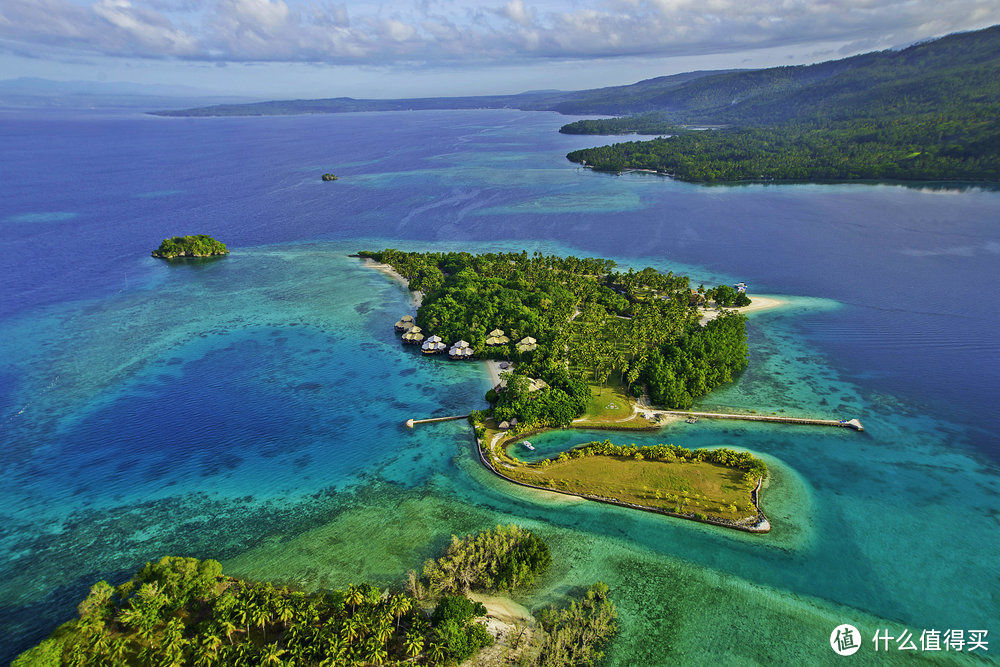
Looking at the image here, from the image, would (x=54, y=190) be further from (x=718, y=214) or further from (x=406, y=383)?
(x=718, y=214)

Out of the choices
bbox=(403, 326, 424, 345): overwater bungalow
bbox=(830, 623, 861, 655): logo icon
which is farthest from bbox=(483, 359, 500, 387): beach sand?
bbox=(830, 623, 861, 655): logo icon

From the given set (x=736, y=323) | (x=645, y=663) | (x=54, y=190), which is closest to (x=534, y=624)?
(x=645, y=663)

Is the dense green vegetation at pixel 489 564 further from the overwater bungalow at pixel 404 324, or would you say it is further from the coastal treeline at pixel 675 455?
the overwater bungalow at pixel 404 324

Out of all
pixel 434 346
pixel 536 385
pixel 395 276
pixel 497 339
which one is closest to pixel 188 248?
pixel 395 276

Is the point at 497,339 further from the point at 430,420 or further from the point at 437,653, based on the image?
the point at 437,653

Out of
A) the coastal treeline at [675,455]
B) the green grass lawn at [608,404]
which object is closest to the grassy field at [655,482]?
the coastal treeline at [675,455]
